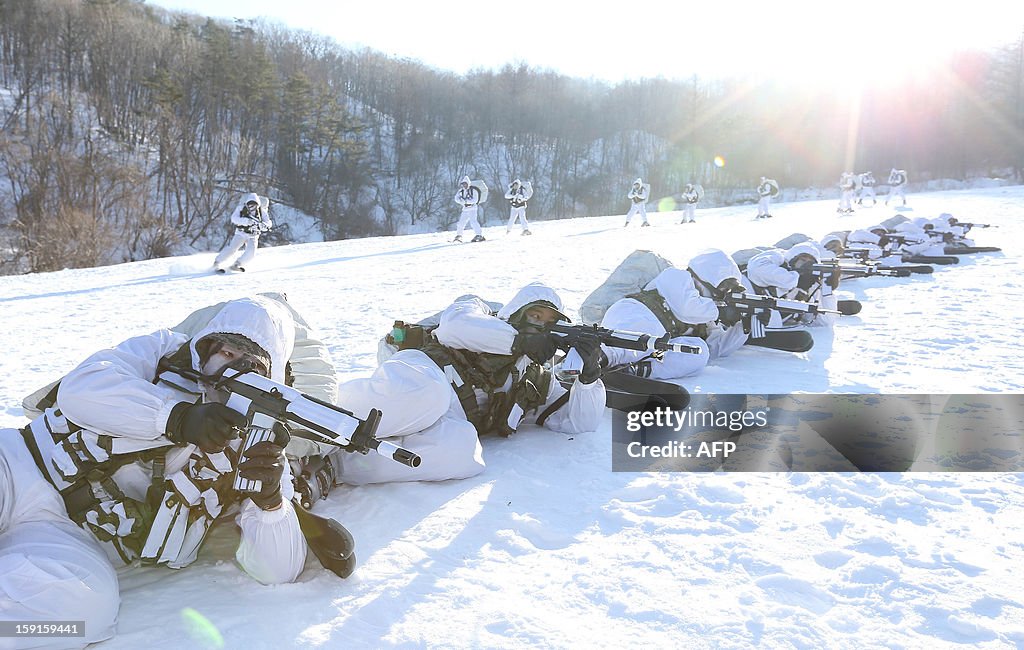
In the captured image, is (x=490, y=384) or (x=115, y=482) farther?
(x=490, y=384)

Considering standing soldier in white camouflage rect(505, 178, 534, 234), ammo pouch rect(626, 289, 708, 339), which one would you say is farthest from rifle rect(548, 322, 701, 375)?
standing soldier in white camouflage rect(505, 178, 534, 234)

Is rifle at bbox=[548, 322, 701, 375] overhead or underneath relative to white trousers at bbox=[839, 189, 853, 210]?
underneath

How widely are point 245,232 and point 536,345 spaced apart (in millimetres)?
9808

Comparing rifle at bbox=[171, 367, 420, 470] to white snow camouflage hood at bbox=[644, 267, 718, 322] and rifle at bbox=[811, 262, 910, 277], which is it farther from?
rifle at bbox=[811, 262, 910, 277]

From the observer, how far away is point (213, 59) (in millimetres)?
35656

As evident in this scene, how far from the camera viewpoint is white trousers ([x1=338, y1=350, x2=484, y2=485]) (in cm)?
302

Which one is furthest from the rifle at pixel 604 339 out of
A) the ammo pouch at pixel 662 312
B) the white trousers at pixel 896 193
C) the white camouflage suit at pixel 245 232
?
the white trousers at pixel 896 193

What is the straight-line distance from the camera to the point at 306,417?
2.04 m

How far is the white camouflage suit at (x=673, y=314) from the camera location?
5086mm

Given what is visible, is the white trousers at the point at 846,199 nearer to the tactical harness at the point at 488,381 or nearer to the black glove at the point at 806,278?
the black glove at the point at 806,278

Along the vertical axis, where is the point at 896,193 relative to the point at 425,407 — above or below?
above

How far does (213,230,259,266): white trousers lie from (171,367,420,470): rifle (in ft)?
33.5

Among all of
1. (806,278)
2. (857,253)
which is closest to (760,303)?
(806,278)

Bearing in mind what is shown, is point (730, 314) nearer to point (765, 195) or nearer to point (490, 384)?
point (490, 384)
